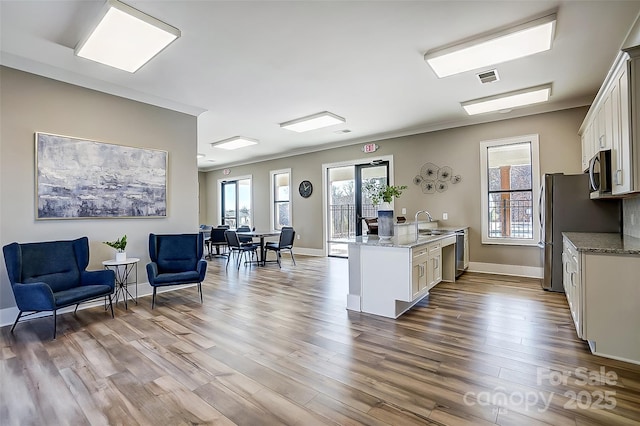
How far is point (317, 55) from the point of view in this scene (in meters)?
3.40

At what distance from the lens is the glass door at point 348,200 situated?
7.46 meters

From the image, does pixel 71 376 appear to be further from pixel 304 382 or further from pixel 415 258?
pixel 415 258

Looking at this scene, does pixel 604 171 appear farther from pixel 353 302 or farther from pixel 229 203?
pixel 229 203

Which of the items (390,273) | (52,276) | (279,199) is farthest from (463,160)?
(52,276)

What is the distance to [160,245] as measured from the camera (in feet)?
14.6

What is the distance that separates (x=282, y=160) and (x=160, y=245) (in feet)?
17.0

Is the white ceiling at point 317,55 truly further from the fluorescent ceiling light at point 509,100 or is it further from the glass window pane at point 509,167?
the glass window pane at point 509,167


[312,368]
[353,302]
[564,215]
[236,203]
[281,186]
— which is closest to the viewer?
[312,368]

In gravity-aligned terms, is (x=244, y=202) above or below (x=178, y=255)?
above

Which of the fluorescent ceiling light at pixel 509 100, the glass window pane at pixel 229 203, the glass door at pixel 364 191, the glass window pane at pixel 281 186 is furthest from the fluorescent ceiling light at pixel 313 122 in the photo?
the glass window pane at pixel 229 203

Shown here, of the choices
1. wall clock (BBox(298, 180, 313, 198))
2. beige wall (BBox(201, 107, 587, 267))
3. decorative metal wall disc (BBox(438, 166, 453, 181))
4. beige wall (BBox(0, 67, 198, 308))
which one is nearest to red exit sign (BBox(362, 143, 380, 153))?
beige wall (BBox(201, 107, 587, 267))

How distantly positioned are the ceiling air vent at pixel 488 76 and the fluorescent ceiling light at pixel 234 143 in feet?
15.9

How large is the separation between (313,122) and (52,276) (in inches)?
174

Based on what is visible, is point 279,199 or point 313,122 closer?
point 313,122
